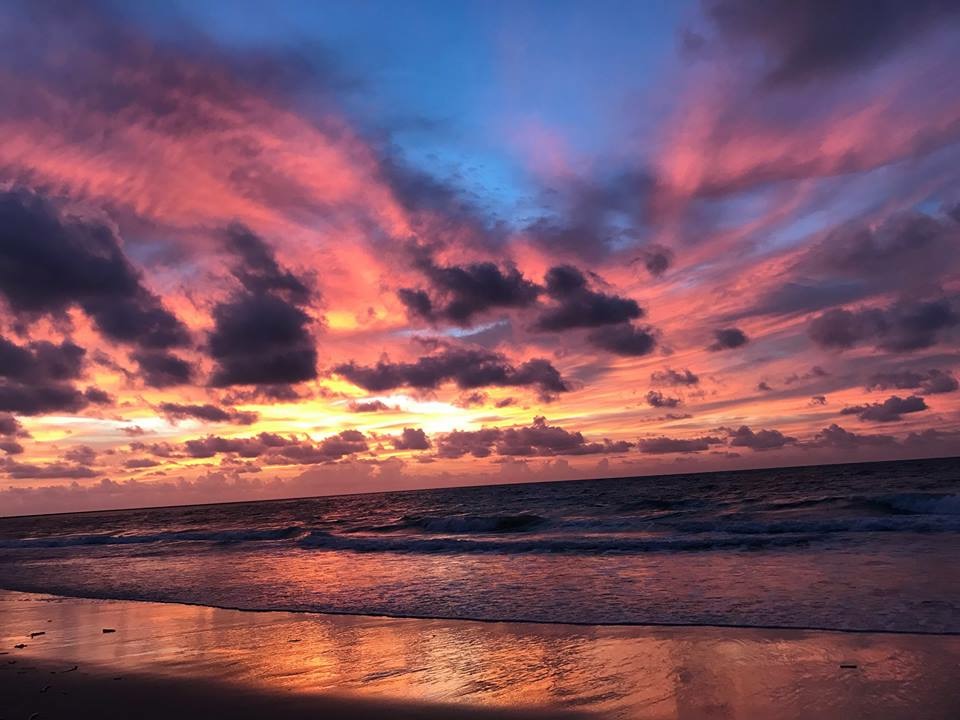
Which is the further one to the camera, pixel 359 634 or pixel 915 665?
pixel 359 634

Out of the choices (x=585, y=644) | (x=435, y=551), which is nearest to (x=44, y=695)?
(x=585, y=644)

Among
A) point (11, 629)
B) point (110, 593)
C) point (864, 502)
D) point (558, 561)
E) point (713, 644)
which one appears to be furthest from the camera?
point (864, 502)

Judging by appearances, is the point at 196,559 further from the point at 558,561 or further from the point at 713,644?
the point at 713,644

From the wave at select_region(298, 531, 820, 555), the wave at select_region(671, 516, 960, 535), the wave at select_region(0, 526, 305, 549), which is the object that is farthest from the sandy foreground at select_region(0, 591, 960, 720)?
the wave at select_region(0, 526, 305, 549)

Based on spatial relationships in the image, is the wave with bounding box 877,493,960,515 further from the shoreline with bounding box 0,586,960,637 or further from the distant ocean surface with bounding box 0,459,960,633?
the shoreline with bounding box 0,586,960,637

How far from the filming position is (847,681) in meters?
8.70

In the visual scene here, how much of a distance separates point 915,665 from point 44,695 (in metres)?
11.9

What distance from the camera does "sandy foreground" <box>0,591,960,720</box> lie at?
819cm

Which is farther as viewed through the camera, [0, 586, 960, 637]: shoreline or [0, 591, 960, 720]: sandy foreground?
[0, 586, 960, 637]: shoreline

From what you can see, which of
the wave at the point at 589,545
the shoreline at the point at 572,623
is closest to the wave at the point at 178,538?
the wave at the point at 589,545

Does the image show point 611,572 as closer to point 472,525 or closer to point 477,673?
point 477,673

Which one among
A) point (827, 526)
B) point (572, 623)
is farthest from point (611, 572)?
point (827, 526)

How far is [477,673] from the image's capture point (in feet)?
32.0

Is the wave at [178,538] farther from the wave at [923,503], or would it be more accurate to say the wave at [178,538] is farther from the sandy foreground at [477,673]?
the wave at [923,503]
